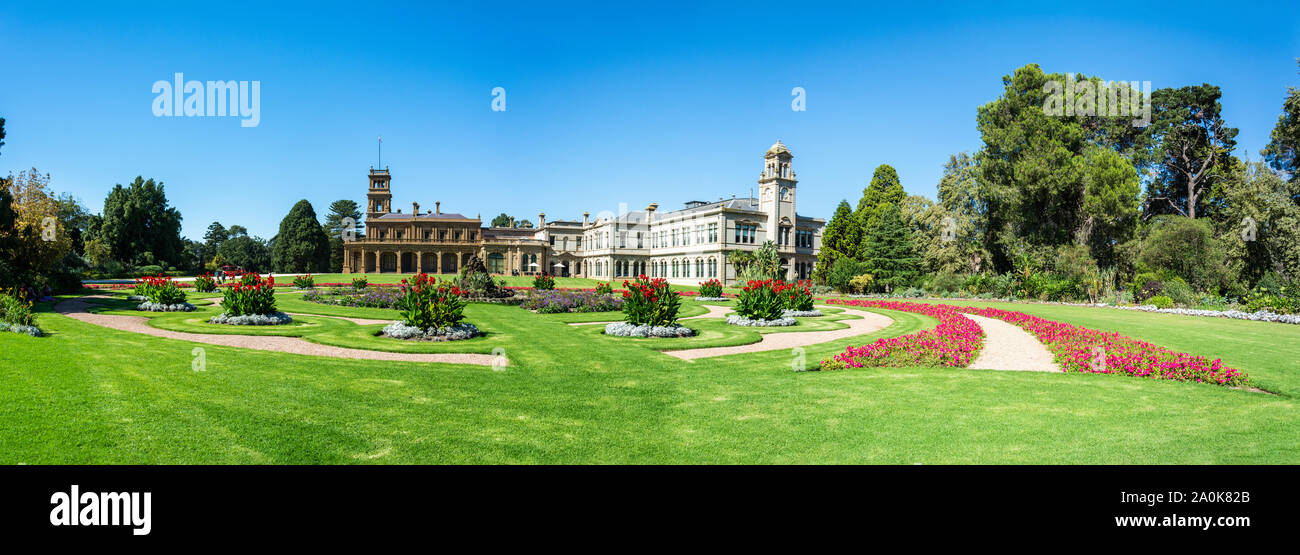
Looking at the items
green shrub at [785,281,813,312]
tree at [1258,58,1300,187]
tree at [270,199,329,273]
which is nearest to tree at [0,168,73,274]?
green shrub at [785,281,813,312]

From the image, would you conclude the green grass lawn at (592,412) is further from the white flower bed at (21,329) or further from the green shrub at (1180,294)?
the green shrub at (1180,294)

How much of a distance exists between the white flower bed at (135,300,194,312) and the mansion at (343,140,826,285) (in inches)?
1520

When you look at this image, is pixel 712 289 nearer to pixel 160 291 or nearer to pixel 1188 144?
pixel 160 291

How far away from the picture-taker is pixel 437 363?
30.9 feet

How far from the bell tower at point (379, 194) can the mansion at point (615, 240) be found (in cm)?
12

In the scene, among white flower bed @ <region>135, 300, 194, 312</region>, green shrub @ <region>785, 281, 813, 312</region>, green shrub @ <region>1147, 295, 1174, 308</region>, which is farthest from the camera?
green shrub @ <region>1147, 295, 1174, 308</region>

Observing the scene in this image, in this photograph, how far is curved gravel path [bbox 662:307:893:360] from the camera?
448 inches

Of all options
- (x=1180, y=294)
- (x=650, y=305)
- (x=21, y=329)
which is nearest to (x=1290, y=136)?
(x=1180, y=294)

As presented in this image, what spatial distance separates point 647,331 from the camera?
13586 millimetres

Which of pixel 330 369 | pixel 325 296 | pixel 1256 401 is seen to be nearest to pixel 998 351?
pixel 1256 401

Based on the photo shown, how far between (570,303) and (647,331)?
7.72 m

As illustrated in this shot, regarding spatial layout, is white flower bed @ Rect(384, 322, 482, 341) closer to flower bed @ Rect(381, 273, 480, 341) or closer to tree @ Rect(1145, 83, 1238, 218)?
flower bed @ Rect(381, 273, 480, 341)
